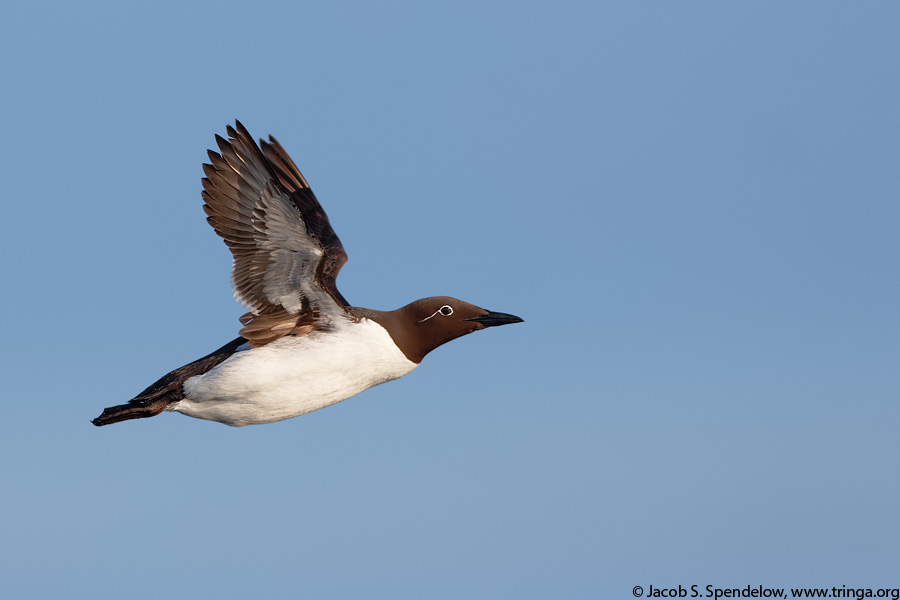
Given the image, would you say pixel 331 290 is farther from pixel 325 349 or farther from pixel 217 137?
pixel 217 137

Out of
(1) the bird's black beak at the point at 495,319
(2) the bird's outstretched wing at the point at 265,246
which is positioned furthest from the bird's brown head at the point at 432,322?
(2) the bird's outstretched wing at the point at 265,246

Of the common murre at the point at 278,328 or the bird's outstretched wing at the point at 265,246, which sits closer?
the bird's outstretched wing at the point at 265,246

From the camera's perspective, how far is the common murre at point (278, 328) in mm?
10109

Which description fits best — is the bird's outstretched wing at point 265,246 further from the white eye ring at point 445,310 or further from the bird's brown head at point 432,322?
the white eye ring at point 445,310

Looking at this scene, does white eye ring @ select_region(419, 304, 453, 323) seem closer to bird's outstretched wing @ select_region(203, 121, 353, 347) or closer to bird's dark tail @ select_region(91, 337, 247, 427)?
bird's outstretched wing @ select_region(203, 121, 353, 347)

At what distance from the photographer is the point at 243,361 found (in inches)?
414

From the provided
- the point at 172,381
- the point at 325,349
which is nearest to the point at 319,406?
the point at 325,349

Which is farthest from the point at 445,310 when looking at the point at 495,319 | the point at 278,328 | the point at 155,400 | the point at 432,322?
the point at 155,400

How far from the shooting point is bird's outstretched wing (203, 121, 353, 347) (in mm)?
10000

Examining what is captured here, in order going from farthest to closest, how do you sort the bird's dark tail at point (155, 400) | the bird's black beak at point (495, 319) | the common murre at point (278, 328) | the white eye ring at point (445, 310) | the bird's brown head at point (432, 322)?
the bird's black beak at point (495, 319), the white eye ring at point (445, 310), the bird's brown head at point (432, 322), the bird's dark tail at point (155, 400), the common murre at point (278, 328)

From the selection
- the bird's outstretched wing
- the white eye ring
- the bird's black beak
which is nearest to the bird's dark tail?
the bird's outstretched wing

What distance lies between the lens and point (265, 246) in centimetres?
1027

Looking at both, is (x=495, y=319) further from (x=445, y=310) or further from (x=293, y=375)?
(x=293, y=375)

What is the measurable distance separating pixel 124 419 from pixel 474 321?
3.70 meters
